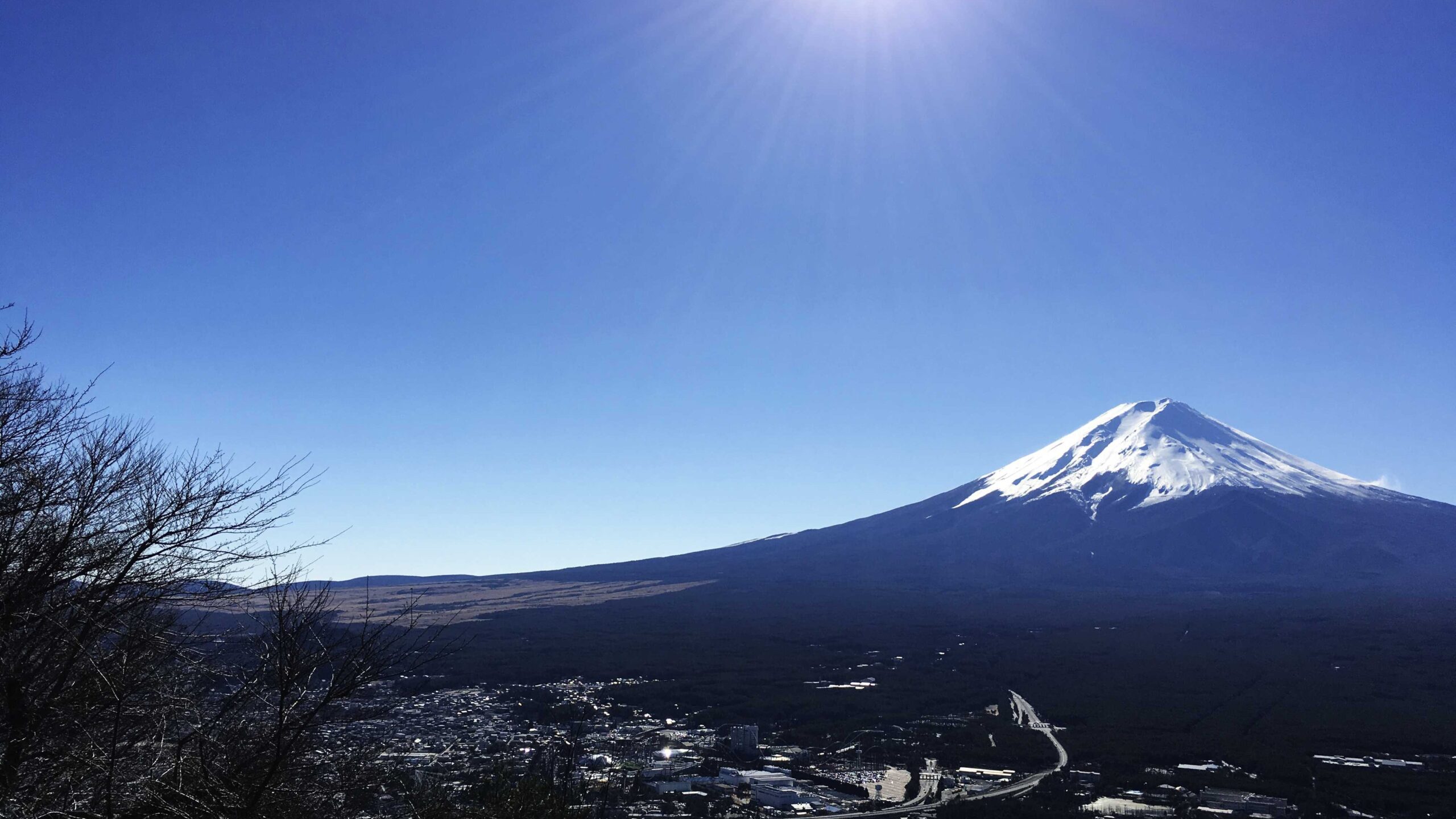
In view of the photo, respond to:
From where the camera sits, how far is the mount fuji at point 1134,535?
319 feet

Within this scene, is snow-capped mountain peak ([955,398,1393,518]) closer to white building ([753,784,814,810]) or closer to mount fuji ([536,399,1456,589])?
mount fuji ([536,399,1456,589])

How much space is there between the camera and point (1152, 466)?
13762 centimetres

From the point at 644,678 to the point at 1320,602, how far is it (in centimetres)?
6497

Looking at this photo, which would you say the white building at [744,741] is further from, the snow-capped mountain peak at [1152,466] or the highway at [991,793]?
the snow-capped mountain peak at [1152,466]

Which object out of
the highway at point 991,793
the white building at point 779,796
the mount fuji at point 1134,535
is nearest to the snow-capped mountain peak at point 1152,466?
the mount fuji at point 1134,535

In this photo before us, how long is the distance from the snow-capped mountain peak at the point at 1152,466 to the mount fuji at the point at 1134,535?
0.42 metres

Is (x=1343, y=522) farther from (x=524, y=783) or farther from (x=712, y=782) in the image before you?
(x=524, y=783)

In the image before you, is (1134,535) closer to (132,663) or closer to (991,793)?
(991,793)

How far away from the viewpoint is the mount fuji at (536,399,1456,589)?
9725 cm

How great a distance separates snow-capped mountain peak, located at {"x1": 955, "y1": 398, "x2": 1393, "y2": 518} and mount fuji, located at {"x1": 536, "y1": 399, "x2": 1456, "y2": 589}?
0.42 metres

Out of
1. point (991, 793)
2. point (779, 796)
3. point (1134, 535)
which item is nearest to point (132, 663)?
point (779, 796)

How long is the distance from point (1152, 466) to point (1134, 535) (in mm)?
31483

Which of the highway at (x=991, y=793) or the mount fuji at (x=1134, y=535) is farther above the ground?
the mount fuji at (x=1134, y=535)

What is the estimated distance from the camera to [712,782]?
21859mm
